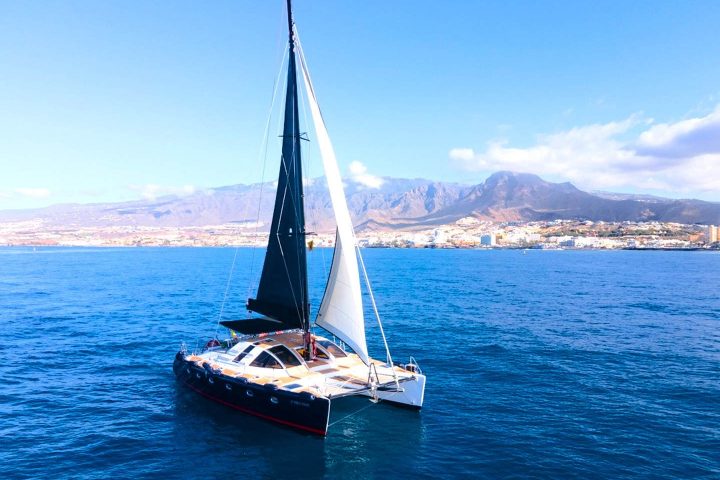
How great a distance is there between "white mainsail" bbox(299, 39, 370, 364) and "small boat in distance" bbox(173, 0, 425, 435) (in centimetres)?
5

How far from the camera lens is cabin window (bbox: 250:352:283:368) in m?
23.9

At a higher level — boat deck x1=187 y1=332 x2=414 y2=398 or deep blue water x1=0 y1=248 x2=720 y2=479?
boat deck x1=187 y1=332 x2=414 y2=398

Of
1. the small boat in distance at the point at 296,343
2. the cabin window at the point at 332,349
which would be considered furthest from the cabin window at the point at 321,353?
the cabin window at the point at 332,349

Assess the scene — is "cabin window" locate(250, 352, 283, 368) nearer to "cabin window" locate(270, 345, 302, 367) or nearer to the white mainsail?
"cabin window" locate(270, 345, 302, 367)

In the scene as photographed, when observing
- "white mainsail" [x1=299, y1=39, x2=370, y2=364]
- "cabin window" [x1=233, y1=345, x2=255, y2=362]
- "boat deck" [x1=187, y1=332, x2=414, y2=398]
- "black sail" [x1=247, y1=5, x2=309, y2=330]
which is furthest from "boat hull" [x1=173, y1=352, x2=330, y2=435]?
"black sail" [x1=247, y1=5, x2=309, y2=330]

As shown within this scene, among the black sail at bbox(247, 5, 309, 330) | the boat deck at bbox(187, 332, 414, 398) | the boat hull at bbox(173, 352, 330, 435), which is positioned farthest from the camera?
the black sail at bbox(247, 5, 309, 330)

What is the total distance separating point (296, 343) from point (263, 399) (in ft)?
15.0

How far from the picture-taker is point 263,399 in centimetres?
2198

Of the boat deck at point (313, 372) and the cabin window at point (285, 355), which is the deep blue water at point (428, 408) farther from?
the cabin window at point (285, 355)

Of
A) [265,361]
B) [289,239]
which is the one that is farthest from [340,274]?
[265,361]

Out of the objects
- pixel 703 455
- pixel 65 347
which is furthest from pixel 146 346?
pixel 703 455

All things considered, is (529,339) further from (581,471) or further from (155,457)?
(155,457)

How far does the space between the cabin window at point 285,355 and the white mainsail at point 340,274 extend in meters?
2.63

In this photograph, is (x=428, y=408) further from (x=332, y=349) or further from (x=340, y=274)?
(x=340, y=274)
